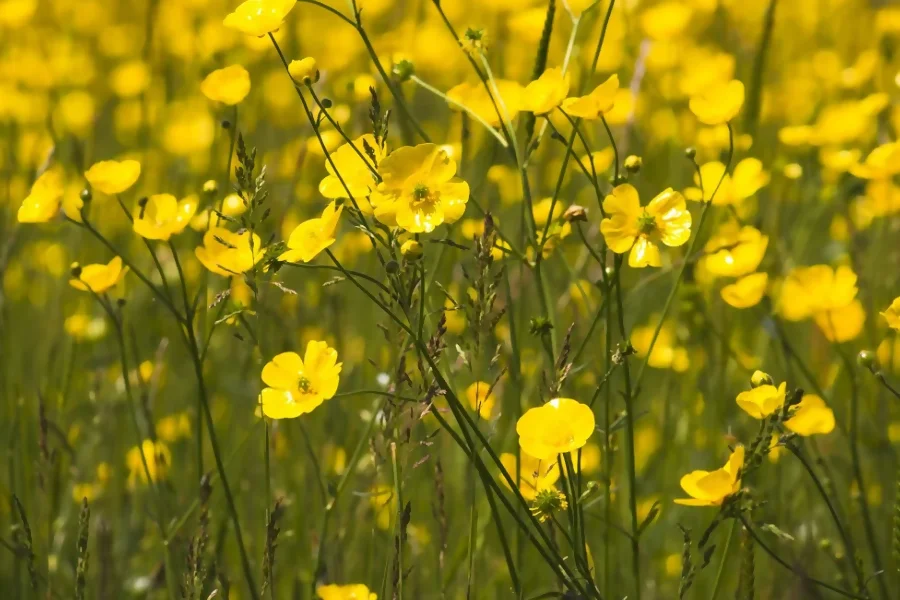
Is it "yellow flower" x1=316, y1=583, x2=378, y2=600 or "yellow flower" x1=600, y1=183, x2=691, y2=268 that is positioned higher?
"yellow flower" x1=600, y1=183, x2=691, y2=268

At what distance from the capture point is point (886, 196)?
71.9 inches

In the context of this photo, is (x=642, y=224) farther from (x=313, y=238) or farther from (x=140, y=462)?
(x=140, y=462)

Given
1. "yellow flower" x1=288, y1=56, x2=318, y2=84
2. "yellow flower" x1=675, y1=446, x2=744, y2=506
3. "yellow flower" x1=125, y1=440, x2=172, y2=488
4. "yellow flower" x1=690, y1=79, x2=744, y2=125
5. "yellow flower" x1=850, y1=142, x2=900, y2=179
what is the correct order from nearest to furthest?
"yellow flower" x1=675, y1=446, x2=744, y2=506
"yellow flower" x1=288, y1=56, x2=318, y2=84
"yellow flower" x1=690, y1=79, x2=744, y2=125
"yellow flower" x1=850, y1=142, x2=900, y2=179
"yellow flower" x1=125, y1=440, x2=172, y2=488

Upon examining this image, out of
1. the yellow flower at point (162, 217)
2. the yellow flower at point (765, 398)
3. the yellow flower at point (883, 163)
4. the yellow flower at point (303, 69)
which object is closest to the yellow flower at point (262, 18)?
the yellow flower at point (303, 69)

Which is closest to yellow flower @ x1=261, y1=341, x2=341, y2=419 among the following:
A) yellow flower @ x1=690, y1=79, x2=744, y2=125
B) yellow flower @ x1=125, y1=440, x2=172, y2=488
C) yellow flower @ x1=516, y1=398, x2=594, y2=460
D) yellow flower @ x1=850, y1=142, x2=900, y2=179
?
yellow flower @ x1=516, y1=398, x2=594, y2=460

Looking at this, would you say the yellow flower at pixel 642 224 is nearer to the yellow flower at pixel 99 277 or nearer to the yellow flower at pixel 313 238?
the yellow flower at pixel 313 238

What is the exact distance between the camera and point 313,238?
102cm

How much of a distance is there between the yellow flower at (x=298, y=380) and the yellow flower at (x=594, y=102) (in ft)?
1.18

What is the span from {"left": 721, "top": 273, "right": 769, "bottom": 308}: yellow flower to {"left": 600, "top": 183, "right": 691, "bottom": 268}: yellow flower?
32cm

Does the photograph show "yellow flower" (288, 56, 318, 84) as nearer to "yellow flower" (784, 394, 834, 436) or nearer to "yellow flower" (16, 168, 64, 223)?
"yellow flower" (16, 168, 64, 223)

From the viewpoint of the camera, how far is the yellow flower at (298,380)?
3.47ft

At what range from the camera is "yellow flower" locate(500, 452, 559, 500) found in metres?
1.05

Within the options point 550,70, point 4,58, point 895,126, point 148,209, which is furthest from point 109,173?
point 4,58

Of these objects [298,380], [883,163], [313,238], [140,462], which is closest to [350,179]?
[313,238]
